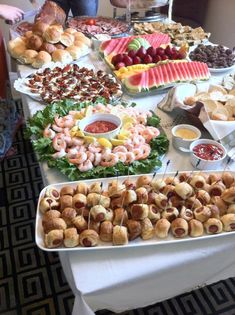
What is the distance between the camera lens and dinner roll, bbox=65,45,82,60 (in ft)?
5.63

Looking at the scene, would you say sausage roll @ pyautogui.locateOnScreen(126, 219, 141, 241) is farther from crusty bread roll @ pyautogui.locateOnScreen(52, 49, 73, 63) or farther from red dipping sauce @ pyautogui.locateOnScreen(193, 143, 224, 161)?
crusty bread roll @ pyautogui.locateOnScreen(52, 49, 73, 63)

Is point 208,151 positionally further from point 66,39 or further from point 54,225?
point 66,39

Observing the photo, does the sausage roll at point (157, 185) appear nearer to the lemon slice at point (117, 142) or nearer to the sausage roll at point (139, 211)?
the sausage roll at point (139, 211)

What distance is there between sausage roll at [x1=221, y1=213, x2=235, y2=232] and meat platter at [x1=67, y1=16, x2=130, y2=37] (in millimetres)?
1480

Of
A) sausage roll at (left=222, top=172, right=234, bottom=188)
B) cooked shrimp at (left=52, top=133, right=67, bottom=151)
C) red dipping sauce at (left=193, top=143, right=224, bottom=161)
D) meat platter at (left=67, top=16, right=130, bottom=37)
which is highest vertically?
sausage roll at (left=222, top=172, right=234, bottom=188)

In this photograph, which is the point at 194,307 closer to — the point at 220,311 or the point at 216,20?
the point at 220,311

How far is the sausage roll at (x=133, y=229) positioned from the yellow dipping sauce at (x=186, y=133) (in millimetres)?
439

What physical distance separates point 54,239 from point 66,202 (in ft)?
0.36

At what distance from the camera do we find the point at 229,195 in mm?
805

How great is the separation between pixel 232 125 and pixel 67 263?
2.16 ft

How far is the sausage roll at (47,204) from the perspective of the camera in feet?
2.59

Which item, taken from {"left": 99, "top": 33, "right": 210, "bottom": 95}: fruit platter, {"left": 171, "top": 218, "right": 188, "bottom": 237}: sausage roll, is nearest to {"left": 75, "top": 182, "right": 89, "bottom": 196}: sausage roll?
{"left": 171, "top": 218, "right": 188, "bottom": 237}: sausage roll

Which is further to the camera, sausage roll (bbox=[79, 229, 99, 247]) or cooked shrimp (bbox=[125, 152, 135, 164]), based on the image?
cooked shrimp (bbox=[125, 152, 135, 164])

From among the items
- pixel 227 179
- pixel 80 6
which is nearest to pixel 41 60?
pixel 80 6
